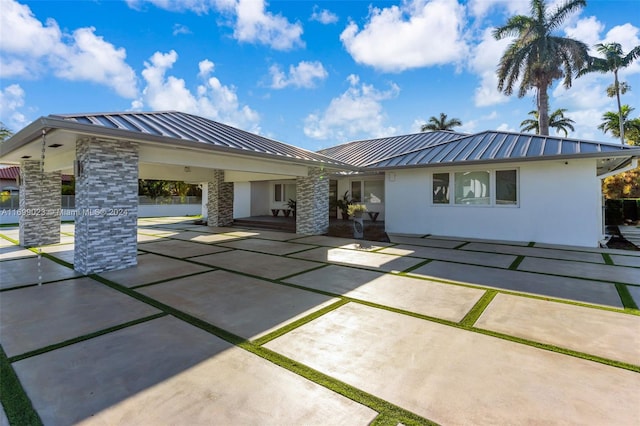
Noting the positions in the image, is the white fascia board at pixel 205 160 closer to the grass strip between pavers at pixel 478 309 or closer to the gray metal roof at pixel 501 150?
the gray metal roof at pixel 501 150

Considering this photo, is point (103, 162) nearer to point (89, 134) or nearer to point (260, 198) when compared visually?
point (89, 134)

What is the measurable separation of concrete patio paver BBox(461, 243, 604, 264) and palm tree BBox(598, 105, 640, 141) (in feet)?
85.2

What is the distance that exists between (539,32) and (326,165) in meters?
17.6

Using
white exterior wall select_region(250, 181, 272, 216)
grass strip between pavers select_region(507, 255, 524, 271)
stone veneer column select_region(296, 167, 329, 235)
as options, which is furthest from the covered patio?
white exterior wall select_region(250, 181, 272, 216)

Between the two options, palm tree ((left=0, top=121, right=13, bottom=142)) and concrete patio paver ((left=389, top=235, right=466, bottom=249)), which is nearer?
concrete patio paver ((left=389, top=235, right=466, bottom=249))

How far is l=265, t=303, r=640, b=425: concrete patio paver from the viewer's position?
7.50 feet

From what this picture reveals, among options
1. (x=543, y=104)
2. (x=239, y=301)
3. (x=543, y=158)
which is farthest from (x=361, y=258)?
(x=543, y=104)

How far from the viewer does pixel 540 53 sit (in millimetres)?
18391

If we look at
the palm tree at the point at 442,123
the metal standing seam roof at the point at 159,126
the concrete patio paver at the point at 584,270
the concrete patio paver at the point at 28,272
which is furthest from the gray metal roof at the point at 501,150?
the palm tree at the point at 442,123

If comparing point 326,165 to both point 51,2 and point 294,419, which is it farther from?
point 294,419

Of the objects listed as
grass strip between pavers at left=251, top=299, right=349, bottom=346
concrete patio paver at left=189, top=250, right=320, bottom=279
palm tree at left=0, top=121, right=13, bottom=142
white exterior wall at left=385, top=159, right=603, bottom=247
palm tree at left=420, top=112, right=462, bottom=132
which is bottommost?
grass strip between pavers at left=251, top=299, right=349, bottom=346

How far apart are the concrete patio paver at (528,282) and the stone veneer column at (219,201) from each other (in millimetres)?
11853

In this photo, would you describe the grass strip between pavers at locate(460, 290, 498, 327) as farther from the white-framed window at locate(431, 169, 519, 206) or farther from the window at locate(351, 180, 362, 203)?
the window at locate(351, 180, 362, 203)

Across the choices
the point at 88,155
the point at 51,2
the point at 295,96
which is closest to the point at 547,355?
the point at 88,155
